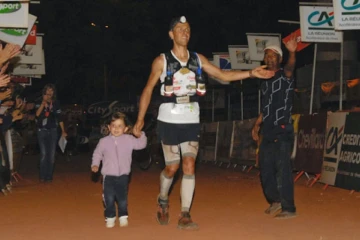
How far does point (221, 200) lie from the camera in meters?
11.8

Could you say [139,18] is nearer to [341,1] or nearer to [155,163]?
[155,163]

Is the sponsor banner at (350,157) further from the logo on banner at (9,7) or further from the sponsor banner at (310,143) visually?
the logo on banner at (9,7)

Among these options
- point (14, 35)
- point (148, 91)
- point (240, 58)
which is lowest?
point (148, 91)

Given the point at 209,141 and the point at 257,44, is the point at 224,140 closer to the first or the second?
the point at 209,141

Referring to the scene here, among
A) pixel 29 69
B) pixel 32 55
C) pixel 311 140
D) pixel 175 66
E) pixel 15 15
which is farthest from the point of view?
pixel 29 69

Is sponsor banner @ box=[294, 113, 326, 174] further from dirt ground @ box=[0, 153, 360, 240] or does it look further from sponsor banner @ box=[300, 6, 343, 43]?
sponsor banner @ box=[300, 6, 343, 43]

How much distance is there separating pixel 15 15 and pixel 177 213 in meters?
7.21

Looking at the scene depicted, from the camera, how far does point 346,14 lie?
14.0m

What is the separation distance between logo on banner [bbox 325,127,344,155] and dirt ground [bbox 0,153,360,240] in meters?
0.71

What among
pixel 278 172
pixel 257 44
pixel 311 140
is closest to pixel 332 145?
pixel 311 140

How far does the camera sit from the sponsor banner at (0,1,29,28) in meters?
15.6

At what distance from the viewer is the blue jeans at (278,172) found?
369 inches

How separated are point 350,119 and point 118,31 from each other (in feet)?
119

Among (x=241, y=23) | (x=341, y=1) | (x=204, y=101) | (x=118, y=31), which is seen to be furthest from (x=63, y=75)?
(x=341, y=1)
